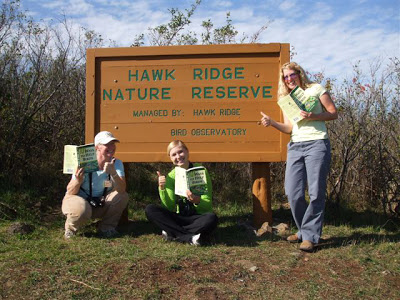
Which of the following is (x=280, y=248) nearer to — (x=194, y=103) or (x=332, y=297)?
(x=332, y=297)

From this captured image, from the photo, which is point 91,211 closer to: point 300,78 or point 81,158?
point 81,158

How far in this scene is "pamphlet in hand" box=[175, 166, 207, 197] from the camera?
3799 millimetres

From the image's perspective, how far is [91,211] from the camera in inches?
160

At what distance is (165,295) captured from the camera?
2.85 metres

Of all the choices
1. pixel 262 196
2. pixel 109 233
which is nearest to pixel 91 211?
pixel 109 233

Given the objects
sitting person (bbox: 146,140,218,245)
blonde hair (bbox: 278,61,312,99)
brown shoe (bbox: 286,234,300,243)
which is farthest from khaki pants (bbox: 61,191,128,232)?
blonde hair (bbox: 278,61,312,99)

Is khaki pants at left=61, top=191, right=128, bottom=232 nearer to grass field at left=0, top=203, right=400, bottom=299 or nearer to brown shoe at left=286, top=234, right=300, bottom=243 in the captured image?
grass field at left=0, top=203, right=400, bottom=299

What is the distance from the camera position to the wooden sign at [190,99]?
4613 mm

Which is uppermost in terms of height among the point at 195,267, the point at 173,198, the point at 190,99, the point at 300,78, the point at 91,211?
the point at 300,78

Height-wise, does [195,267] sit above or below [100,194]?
below

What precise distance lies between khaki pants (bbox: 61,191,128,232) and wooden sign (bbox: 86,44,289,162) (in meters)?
0.63

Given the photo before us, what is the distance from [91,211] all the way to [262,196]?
79.1 inches

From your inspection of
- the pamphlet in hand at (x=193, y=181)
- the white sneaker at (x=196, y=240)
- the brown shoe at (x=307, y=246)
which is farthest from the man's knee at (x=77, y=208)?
the brown shoe at (x=307, y=246)

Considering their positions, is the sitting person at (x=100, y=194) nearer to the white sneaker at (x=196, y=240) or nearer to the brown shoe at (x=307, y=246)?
the white sneaker at (x=196, y=240)
